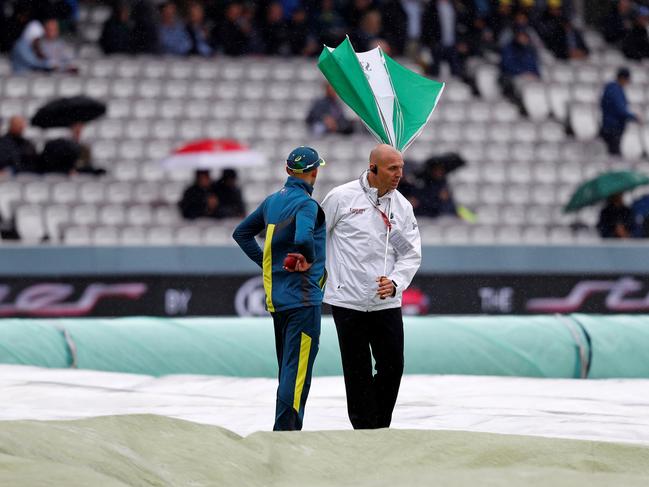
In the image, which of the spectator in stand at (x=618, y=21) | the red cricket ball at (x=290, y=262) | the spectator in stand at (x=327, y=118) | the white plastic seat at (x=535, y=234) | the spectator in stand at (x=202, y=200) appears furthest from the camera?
the spectator in stand at (x=618, y=21)

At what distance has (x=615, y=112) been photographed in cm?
1786

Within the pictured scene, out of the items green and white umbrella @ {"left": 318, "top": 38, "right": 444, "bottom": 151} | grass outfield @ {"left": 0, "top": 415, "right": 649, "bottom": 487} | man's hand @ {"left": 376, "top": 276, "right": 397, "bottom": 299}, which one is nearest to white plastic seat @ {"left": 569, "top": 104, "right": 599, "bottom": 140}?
green and white umbrella @ {"left": 318, "top": 38, "right": 444, "bottom": 151}

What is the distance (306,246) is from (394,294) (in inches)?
22.0

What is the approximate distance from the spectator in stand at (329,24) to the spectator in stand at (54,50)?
3339 millimetres

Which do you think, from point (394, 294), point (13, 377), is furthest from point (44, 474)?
point (13, 377)

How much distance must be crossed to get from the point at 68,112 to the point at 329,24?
14.7 ft

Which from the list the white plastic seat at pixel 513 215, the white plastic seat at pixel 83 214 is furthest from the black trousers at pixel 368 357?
the white plastic seat at pixel 513 215

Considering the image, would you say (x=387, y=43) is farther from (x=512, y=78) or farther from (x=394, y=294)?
(x=394, y=294)

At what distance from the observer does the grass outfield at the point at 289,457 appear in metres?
4.91

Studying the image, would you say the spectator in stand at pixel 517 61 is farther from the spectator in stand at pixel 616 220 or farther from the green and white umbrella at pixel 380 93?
the green and white umbrella at pixel 380 93

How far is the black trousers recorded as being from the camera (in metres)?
7.05

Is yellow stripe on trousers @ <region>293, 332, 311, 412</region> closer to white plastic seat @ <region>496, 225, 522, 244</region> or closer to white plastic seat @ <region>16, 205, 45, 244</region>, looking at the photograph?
white plastic seat @ <region>16, 205, 45, 244</region>

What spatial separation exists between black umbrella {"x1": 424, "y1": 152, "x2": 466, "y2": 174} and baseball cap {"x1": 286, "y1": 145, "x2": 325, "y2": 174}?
8.90 m

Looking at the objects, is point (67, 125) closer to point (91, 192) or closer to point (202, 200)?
point (91, 192)
